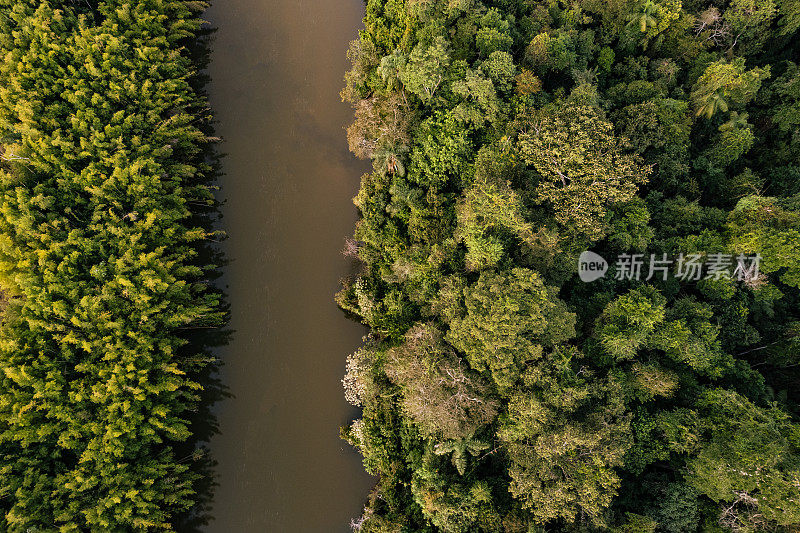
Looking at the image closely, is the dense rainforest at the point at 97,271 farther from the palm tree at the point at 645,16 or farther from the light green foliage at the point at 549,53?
the palm tree at the point at 645,16

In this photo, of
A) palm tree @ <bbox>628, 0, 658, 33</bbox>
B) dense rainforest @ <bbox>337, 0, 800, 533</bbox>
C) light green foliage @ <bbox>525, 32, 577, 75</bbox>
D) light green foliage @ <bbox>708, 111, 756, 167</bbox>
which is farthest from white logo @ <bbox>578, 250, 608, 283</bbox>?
palm tree @ <bbox>628, 0, 658, 33</bbox>

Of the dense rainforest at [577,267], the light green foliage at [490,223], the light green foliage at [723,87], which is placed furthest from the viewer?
the light green foliage at [723,87]

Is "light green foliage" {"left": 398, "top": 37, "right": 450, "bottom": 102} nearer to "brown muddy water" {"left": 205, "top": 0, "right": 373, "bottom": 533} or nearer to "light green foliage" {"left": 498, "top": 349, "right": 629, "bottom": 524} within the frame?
"brown muddy water" {"left": 205, "top": 0, "right": 373, "bottom": 533}

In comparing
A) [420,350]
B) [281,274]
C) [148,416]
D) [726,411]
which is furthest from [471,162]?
[148,416]

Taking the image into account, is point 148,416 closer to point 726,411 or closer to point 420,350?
point 420,350

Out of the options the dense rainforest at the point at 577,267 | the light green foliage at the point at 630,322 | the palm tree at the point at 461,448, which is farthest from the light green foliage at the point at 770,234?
the palm tree at the point at 461,448

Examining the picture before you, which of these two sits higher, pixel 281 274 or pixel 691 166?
pixel 691 166

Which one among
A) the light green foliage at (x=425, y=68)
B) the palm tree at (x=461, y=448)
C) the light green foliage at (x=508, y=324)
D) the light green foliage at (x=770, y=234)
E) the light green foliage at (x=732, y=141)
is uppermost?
the light green foliage at (x=732, y=141)
